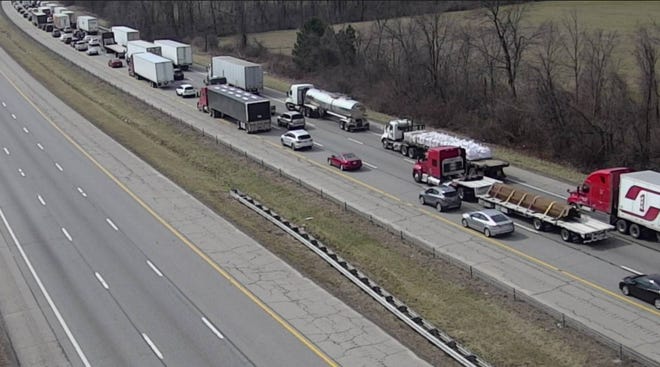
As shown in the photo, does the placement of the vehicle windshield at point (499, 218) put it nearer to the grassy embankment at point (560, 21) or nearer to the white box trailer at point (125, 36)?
the grassy embankment at point (560, 21)

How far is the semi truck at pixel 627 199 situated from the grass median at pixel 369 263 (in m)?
9.65

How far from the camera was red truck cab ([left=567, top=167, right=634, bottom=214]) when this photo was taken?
38.9 meters

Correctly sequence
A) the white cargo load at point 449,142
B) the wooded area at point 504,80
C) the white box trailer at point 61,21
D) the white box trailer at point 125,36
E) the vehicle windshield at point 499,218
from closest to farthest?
the vehicle windshield at point 499,218 → the white cargo load at point 449,142 → the wooded area at point 504,80 → the white box trailer at point 125,36 → the white box trailer at point 61,21

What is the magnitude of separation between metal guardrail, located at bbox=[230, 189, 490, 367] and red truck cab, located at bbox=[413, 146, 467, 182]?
10003 millimetres

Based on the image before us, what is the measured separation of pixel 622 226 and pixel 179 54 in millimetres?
64008

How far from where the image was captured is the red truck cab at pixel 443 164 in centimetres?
4578

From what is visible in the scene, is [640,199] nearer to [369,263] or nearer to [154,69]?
[369,263]

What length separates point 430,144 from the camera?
50.5 metres

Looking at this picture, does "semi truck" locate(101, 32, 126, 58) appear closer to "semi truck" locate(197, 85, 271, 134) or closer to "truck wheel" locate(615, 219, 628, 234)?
"semi truck" locate(197, 85, 271, 134)

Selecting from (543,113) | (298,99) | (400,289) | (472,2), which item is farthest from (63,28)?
(400,289)

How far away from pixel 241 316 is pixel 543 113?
3489 centimetres

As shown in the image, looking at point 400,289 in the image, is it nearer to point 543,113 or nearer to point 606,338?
point 606,338

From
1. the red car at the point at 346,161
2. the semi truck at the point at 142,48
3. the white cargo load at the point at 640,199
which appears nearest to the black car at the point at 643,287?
→ the white cargo load at the point at 640,199

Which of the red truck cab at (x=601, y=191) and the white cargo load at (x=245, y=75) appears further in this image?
the white cargo load at (x=245, y=75)
